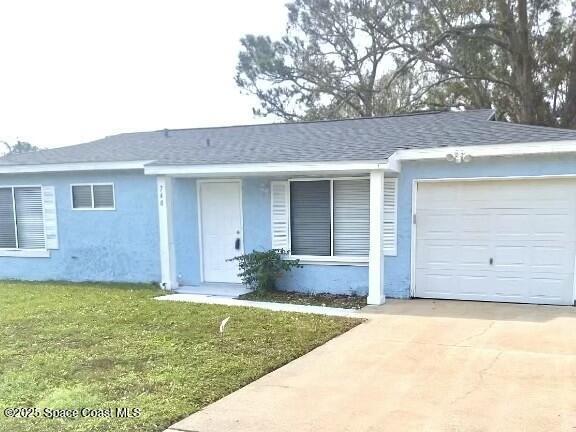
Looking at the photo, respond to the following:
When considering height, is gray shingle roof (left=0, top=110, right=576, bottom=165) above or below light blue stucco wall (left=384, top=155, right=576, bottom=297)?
above

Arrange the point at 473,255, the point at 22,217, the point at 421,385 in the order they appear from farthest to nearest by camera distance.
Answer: the point at 22,217, the point at 473,255, the point at 421,385

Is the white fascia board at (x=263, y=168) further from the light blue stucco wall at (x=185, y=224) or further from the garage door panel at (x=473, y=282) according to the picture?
the garage door panel at (x=473, y=282)

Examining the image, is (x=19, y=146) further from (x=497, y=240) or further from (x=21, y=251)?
(x=497, y=240)

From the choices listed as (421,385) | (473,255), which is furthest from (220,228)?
(421,385)

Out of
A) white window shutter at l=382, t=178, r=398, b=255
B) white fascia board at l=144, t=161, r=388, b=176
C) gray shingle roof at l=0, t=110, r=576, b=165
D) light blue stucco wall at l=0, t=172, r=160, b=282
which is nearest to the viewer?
white fascia board at l=144, t=161, r=388, b=176

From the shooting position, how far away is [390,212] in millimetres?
8656

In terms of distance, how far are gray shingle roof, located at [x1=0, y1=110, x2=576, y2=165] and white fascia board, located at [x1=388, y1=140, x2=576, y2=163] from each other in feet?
0.57

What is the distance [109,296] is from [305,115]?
13.8m

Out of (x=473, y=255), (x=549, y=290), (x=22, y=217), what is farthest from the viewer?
(x=22, y=217)

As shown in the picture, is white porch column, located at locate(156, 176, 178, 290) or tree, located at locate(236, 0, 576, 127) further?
tree, located at locate(236, 0, 576, 127)

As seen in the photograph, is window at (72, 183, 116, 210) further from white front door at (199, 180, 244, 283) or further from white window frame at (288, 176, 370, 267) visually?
white window frame at (288, 176, 370, 267)

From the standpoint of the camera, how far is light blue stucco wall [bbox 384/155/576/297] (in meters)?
7.76

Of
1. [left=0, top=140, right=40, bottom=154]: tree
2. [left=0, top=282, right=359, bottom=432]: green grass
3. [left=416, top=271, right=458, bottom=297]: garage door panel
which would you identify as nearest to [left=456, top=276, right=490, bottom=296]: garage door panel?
[left=416, top=271, right=458, bottom=297]: garage door panel

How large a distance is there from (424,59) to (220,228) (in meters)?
10.4
